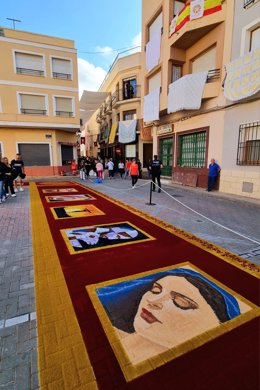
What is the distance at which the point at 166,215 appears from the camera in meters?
6.54

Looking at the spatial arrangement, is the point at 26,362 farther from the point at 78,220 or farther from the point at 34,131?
the point at 34,131

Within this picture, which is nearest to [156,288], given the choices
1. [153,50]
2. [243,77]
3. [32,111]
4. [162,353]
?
[162,353]

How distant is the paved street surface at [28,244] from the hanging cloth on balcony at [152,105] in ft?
22.3

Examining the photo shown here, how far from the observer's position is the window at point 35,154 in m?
18.7

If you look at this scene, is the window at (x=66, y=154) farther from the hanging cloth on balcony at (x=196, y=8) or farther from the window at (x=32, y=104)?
the hanging cloth on balcony at (x=196, y=8)

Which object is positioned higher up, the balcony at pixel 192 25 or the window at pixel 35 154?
the balcony at pixel 192 25

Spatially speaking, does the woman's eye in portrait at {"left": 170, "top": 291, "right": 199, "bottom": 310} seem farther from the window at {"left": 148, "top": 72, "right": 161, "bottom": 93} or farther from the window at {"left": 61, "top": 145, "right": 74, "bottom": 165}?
the window at {"left": 61, "top": 145, "right": 74, "bottom": 165}

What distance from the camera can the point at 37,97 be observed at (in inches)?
731

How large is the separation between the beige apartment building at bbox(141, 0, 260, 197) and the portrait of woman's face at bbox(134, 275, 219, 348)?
747cm

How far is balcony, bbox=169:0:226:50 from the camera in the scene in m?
9.62

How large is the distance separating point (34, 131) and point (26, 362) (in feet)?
65.4

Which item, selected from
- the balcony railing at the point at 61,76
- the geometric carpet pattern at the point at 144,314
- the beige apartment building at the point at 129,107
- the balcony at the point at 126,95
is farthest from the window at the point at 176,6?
the geometric carpet pattern at the point at 144,314

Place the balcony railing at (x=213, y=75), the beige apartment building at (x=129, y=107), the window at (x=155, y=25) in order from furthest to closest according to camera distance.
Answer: the beige apartment building at (x=129, y=107) → the window at (x=155, y=25) → the balcony railing at (x=213, y=75)

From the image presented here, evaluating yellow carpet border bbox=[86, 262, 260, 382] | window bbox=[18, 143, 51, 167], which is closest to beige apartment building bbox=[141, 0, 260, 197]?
yellow carpet border bbox=[86, 262, 260, 382]
